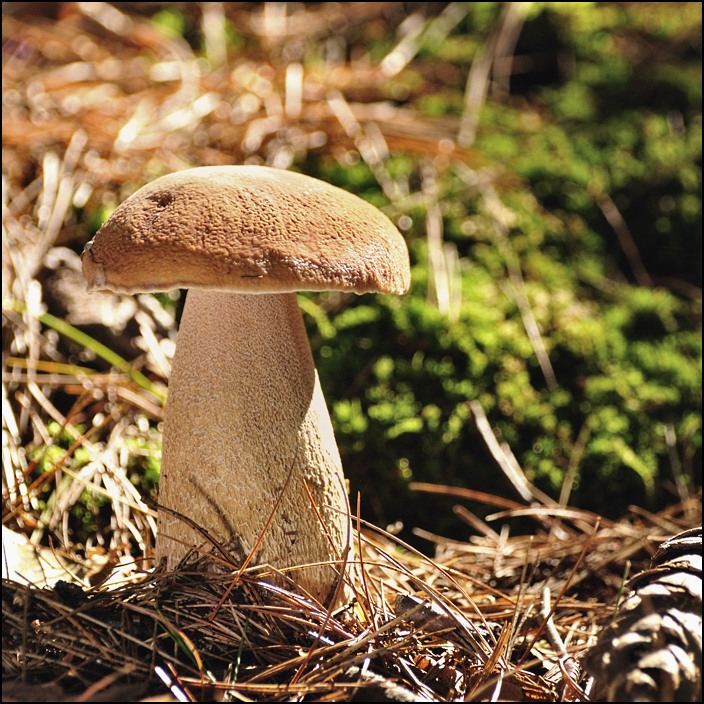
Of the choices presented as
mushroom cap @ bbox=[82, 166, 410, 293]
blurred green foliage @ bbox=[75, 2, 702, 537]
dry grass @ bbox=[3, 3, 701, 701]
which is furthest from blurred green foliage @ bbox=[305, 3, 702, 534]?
mushroom cap @ bbox=[82, 166, 410, 293]

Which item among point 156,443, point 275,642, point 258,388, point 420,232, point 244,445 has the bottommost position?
point 275,642

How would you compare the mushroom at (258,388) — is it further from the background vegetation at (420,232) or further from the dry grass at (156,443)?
the background vegetation at (420,232)

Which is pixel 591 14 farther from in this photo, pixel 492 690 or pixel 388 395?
pixel 492 690

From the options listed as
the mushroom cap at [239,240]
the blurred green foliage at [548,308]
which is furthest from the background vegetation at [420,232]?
the mushroom cap at [239,240]

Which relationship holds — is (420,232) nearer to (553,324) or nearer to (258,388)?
(553,324)

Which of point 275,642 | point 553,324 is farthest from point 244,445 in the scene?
point 553,324

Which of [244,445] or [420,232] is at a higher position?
[420,232]

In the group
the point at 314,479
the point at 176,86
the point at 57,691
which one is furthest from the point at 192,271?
the point at 176,86
